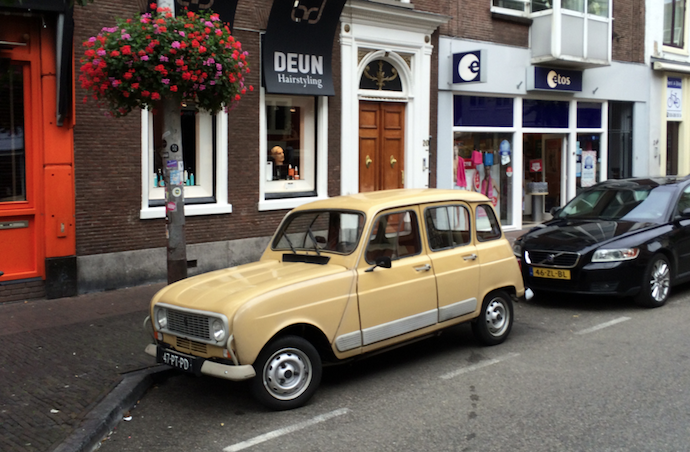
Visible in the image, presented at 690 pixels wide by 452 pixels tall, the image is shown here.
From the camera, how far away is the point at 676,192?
9.88 meters

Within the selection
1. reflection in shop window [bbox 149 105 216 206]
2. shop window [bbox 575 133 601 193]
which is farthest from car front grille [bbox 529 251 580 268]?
shop window [bbox 575 133 601 193]

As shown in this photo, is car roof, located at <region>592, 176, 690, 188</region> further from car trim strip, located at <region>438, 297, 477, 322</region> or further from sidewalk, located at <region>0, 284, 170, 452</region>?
sidewalk, located at <region>0, 284, 170, 452</region>

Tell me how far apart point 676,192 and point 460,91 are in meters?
6.21

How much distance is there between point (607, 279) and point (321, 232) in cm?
415

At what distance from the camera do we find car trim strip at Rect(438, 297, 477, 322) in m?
6.78

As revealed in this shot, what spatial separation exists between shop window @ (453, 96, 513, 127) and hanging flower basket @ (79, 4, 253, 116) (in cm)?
895

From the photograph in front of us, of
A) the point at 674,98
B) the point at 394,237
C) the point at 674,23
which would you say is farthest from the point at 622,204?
the point at 674,23

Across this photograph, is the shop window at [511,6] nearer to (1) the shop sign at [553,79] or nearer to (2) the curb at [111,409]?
(1) the shop sign at [553,79]

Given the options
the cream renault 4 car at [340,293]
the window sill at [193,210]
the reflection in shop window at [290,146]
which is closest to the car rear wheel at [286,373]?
the cream renault 4 car at [340,293]

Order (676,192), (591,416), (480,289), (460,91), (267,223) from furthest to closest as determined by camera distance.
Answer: (460,91)
(267,223)
(676,192)
(480,289)
(591,416)

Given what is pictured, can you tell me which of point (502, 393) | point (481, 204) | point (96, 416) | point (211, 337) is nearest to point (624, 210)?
point (481, 204)

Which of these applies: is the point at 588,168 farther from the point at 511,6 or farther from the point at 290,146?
the point at 290,146

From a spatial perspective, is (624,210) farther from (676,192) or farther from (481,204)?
(481,204)

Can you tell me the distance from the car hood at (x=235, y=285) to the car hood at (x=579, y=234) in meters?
4.12
